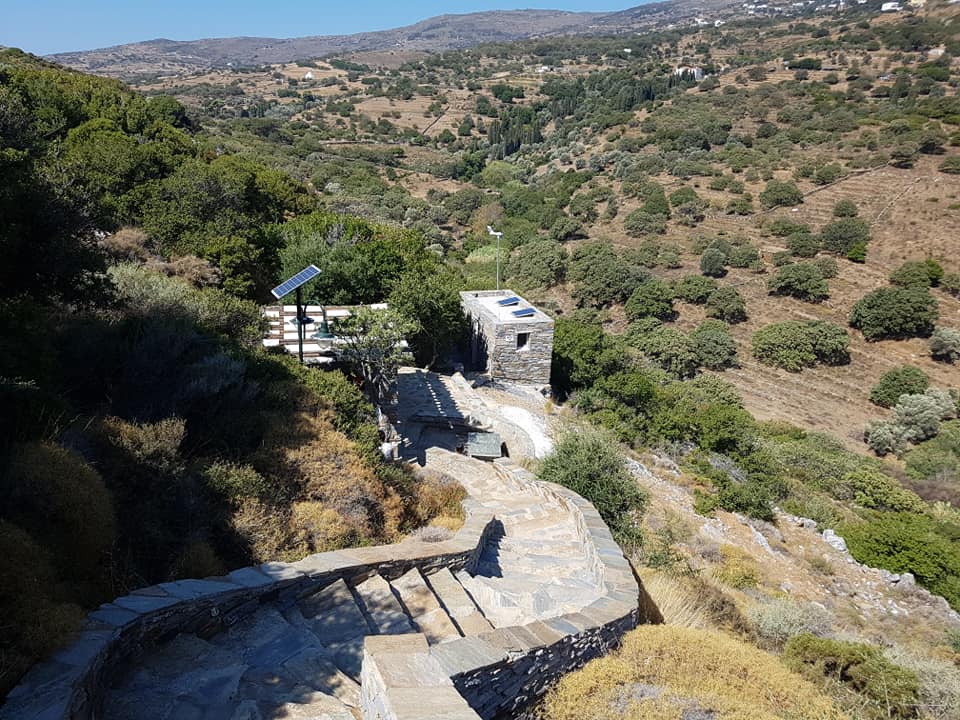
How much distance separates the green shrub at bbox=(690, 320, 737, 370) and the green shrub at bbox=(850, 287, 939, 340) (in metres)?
6.14

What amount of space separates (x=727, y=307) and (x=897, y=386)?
7.82 metres

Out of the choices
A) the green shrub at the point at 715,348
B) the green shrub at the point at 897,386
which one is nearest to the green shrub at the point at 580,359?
the green shrub at the point at 715,348

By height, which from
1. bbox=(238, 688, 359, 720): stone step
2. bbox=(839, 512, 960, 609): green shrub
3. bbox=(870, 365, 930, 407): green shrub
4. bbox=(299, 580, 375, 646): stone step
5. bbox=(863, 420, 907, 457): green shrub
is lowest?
bbox=(863, 420, 907, 457): green shrub

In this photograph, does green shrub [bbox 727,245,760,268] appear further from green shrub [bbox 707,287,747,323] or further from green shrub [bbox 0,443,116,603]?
green shrub [bbox 0,443,116,603]

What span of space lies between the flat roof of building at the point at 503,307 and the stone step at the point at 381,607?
11.3 metres

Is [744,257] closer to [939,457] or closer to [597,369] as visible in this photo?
[939,457]

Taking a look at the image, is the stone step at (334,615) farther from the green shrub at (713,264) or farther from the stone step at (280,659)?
the green shrub at (713,264)

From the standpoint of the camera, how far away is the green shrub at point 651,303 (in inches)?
1117

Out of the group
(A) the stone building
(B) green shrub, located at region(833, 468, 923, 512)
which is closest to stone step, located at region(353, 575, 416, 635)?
(A) the stone building

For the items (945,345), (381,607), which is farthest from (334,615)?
(945,345)

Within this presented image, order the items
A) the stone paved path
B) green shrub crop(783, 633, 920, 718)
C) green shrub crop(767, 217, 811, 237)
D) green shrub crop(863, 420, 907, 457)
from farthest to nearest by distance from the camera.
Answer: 1. green shrub crop(767, 217, 811, 237)
2. green shrub crop(863, 420, 907, 457)
3. green shrub crop(783, 633, 920, 718)
4. the stone paved path

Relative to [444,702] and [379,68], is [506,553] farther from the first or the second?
[379,68]

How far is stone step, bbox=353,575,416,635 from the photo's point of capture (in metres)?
5.14

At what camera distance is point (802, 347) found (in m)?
25.2
